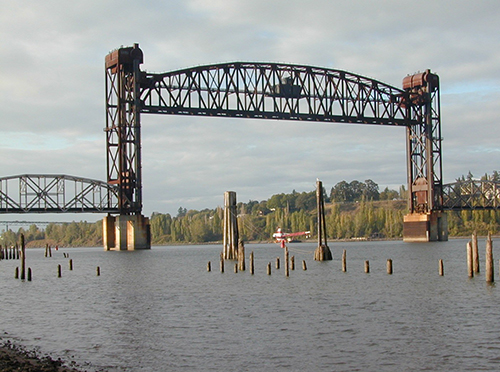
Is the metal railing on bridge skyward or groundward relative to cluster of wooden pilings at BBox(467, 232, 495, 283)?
skyward

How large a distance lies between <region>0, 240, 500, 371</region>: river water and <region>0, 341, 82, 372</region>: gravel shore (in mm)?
892

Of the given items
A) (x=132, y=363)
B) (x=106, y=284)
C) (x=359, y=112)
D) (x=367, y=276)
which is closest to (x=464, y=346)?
(x=132, y=363)

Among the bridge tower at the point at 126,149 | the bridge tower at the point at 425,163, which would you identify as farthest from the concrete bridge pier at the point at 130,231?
the bridge tower at the point at 425,163

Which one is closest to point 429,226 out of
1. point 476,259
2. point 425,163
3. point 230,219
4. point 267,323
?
point 425,163

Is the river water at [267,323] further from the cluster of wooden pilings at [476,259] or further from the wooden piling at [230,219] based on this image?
the wooden piling at [230,219]

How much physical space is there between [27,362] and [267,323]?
1140 cm

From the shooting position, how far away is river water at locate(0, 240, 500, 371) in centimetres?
2419

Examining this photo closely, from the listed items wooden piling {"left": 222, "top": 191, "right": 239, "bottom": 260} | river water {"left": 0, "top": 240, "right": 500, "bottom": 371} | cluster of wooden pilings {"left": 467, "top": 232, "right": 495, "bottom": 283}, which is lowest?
river water {"left": 0, "top": 240, "right": 500, "bottom": 371}

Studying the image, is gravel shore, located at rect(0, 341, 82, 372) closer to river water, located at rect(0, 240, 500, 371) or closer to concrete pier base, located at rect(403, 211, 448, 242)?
river water, located at rect(0, 240, 500, 371)

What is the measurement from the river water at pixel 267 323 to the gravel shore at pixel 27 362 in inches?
35.1

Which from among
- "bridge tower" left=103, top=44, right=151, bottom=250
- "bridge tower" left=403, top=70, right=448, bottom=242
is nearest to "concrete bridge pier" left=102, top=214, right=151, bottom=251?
"bridge tower" left=103, top=44, right=151, bottom=250

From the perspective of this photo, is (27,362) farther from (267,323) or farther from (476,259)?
(476,259)

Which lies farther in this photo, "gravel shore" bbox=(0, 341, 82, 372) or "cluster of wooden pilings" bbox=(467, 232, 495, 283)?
"cluster of wooden pilings" bbox=(467, 232, 495, 283)

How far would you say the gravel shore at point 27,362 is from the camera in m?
22.0
